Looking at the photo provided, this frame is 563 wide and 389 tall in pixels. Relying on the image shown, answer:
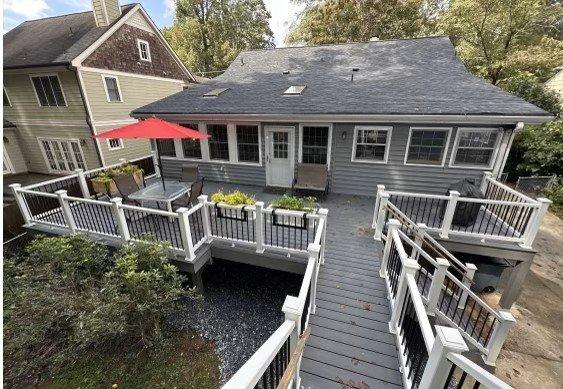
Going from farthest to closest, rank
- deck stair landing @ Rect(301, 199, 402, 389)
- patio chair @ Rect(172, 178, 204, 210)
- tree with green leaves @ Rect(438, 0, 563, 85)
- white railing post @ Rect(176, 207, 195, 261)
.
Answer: tree with green leaves @ Rect(438, 0, 563, 85) < patio chair @ Rect(172, 178, 204, 210) < white railing post @ Rect(176, 207, 195, 261) < deck stair landing @ Rect(301, 199, 402, 389)

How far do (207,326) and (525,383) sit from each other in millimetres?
6381

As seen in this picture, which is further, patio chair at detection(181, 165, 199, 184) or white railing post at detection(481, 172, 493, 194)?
patio chair at detection(181, 165, 199, 184)

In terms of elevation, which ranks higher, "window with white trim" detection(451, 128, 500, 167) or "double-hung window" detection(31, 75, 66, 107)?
"double-hung window" detection(31, 75, 66, 107)

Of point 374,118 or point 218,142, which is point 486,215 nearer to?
point 374,118

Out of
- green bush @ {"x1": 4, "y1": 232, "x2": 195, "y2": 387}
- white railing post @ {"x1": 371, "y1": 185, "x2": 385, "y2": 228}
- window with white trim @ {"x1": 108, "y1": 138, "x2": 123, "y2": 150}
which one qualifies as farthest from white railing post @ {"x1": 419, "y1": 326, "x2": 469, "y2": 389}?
window with white trim @ {"x1": 108, "y1": 138, "x2": 123, "y2": 150}

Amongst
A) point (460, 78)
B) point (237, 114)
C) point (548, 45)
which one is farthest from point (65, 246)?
point (548, 45)

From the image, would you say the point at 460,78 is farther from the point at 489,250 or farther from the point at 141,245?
the point at 141,245

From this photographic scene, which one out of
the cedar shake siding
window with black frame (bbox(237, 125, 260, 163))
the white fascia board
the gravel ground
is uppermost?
the cedar shake siding

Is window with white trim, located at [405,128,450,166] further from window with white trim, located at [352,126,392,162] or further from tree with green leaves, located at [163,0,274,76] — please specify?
tree with green leaves, located at [163,0,274,76]

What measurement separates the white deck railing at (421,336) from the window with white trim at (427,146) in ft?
11.8

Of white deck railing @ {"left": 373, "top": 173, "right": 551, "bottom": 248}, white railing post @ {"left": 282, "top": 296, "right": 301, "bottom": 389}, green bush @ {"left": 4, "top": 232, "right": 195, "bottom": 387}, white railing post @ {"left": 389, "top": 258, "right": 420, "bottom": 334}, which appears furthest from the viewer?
white deck railing @ {"left": 373, "top": 173, "right": 551, "bottom": 248}

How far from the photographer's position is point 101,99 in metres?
11.9

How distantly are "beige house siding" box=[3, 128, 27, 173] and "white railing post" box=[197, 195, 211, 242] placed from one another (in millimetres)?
13637

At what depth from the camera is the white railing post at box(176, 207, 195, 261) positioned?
502 cm
